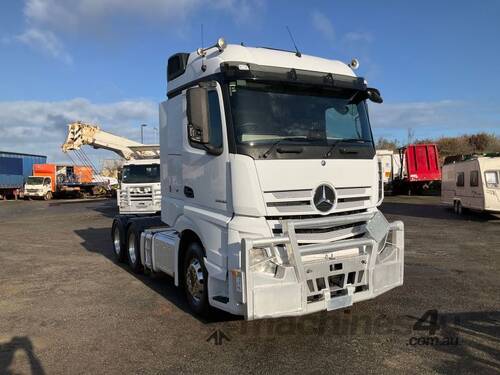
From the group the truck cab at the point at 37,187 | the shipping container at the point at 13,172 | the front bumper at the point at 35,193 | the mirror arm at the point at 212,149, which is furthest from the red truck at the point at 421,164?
the shipping container at the point at 13,172

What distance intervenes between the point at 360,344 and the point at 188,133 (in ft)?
10.8

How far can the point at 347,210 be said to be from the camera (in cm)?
569

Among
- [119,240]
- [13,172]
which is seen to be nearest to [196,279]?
[119,240]

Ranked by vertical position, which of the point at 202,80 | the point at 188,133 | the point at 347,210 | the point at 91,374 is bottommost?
the point at 91,374

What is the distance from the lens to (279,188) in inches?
206

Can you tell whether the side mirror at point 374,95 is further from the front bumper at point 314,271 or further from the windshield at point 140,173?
the windshield at point 140,173

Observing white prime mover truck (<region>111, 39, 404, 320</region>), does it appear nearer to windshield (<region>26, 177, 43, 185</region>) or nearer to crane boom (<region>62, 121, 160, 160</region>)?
crane boom (<region>62, 121, 160, 160</region>)

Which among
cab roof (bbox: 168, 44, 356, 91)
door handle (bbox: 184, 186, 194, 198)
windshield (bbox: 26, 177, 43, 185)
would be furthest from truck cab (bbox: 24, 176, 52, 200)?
door handle (bbox: 184, 186, 194, 198)

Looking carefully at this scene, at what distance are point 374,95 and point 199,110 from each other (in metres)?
2.46

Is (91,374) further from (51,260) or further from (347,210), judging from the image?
(51,260)

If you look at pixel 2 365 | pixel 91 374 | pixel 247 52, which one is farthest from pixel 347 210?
pixel 2 365

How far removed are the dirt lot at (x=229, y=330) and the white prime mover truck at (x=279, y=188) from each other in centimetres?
47

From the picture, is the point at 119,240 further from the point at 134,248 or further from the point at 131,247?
the point at 134,248

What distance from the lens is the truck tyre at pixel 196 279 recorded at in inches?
231
